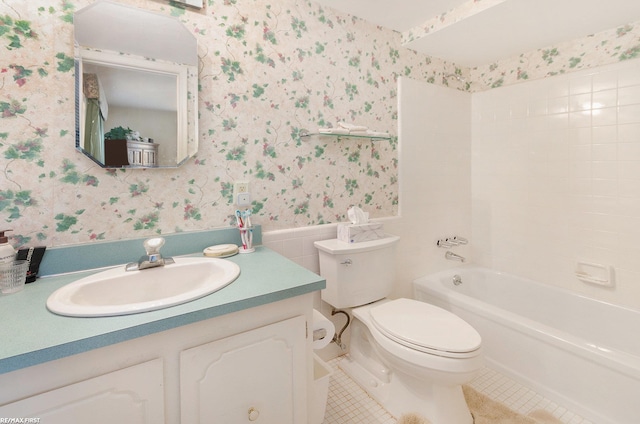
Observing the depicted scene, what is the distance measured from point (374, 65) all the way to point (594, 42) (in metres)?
Result: 1.38

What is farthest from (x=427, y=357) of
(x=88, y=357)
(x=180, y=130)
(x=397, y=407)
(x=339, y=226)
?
(x=180, y=130)

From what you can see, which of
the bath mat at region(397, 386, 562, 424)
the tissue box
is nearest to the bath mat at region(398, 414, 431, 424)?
the bath mat at region(397, 386, 562, 424)

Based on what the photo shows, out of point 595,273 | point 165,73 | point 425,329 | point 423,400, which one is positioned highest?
point 165,73

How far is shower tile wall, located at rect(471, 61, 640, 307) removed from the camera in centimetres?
179

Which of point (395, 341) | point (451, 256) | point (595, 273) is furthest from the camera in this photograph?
point (451, 256)

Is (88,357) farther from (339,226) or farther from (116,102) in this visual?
(339,226)

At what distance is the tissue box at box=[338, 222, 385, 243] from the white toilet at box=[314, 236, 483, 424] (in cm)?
4

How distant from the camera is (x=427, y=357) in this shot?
123 cm

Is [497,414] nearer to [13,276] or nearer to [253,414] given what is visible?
[253,414]

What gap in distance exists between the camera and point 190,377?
0.84 meters

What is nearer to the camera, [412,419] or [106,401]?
[106,401]

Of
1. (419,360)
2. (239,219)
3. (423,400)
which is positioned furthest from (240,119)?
(423,400)

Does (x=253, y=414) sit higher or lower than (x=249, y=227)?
lower

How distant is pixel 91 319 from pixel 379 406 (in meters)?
1.37
